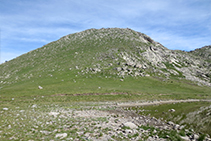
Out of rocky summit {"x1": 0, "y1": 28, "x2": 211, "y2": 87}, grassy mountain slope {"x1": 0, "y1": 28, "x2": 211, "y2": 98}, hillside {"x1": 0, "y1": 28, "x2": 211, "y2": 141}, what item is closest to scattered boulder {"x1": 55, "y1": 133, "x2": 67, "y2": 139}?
hillside {"x1": 0, "y1": 28, "x2": 211, "y2": 141}

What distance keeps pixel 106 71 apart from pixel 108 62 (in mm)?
10992

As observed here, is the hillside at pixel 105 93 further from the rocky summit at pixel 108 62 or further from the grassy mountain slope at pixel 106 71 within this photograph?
the rocky summit at pixel 108 62

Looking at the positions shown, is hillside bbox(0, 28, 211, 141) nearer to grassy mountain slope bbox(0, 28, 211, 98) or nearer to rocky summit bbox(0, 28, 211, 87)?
grassy mountain slope bbox(0, 28, 211, 98)

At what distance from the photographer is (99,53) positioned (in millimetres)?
103000

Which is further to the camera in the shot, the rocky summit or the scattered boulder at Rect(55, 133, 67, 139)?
the rocky summit

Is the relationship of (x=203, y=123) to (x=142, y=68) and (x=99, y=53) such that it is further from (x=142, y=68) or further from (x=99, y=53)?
(x=99, y=53)

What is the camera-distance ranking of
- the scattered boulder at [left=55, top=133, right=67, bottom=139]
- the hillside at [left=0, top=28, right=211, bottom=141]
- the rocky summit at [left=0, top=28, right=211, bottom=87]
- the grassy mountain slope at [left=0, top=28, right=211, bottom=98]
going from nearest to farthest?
the scattered boulder at [left=55, top=133, right=67, bottom=139]
the hillside at [left=0, top=28, right=211, bottom=141]
the grassy mountain slope at [left=0, top=28, right=211, bottom=98]
the rocky summit at [left=0, top=28, right=211, bottom=87]

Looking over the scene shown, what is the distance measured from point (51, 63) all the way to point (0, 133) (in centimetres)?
9067

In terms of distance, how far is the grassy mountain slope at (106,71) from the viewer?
64562mm

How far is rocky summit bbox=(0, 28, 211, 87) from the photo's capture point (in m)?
85.1

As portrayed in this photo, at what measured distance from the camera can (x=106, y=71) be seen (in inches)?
3248

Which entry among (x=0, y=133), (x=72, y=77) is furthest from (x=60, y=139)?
(x=72, y=77)

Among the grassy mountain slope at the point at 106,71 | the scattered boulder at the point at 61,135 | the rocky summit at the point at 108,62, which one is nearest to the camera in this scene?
the scattered boulder at the point at 61,135

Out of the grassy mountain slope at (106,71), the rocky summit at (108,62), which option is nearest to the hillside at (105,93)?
the grassy mountain slope at (106,71)
